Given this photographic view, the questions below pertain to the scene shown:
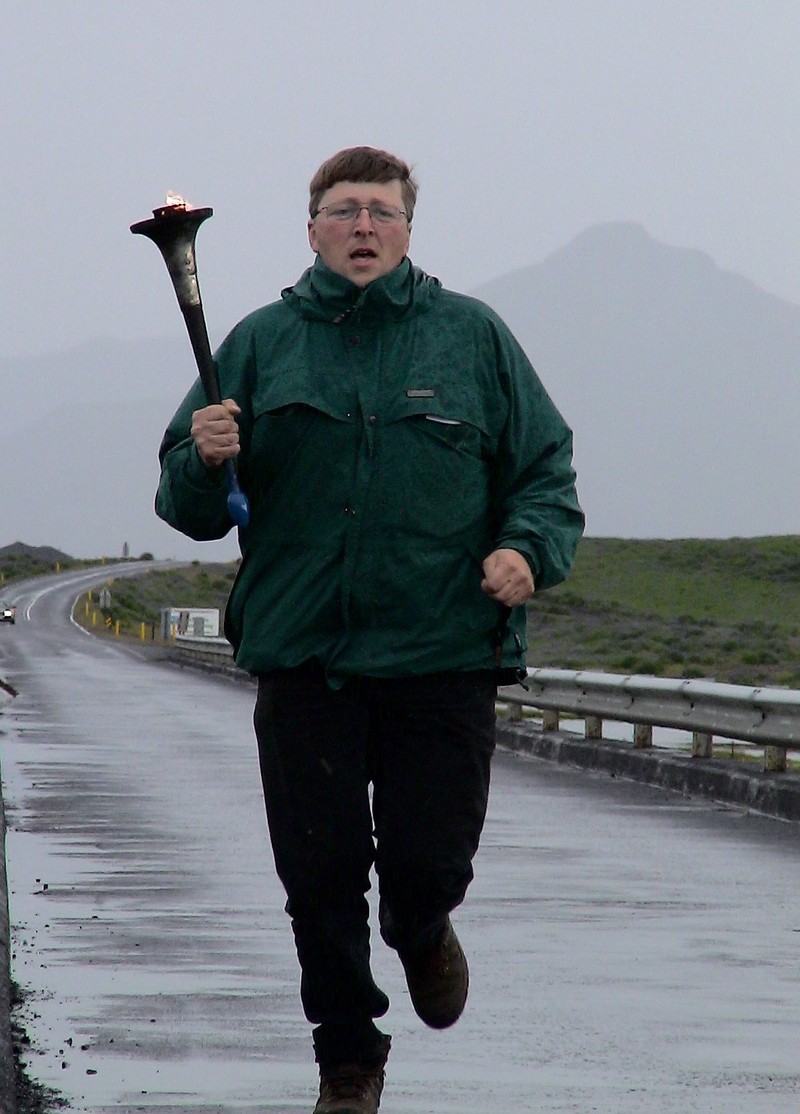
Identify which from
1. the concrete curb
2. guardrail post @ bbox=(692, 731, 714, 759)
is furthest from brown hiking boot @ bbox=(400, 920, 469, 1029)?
guardrail post @ bbox=(692, 731, 714, 759)

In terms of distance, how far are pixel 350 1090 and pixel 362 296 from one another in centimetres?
180

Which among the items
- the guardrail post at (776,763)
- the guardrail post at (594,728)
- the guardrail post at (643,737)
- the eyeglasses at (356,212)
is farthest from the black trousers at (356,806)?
the guardrail post at (594,728)

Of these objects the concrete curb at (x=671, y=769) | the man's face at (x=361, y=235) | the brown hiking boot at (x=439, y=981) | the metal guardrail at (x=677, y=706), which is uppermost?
the man's face at (x=361, y=235)

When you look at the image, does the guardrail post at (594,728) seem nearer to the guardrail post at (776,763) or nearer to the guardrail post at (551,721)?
the guardrail post at (551,721)

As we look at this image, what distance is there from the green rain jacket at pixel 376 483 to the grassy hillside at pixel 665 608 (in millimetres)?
39028

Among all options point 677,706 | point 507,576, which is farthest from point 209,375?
point 677,706

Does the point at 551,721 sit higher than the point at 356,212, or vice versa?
the point at 356,212

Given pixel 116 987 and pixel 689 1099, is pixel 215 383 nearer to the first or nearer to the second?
pixel 689 1099

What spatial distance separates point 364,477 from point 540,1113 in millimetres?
1709

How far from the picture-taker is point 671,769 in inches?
690

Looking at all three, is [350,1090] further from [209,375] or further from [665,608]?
[665,608]

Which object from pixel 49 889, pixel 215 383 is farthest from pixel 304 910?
pixel 49 889

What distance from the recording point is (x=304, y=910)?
5621mm

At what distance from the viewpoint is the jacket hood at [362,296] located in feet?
18.5
